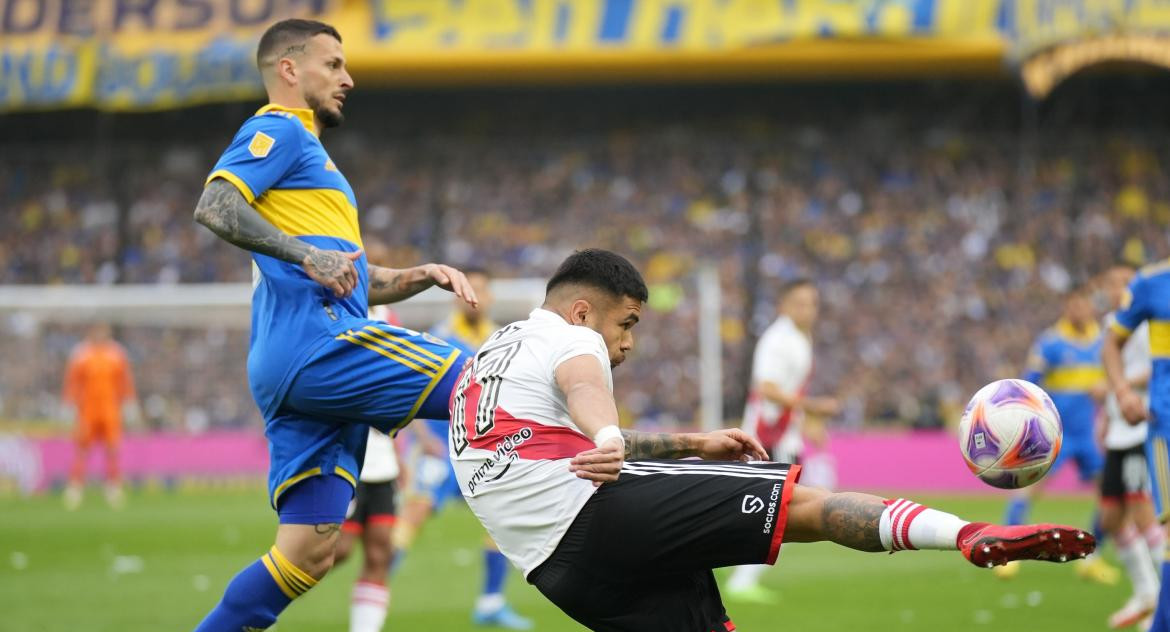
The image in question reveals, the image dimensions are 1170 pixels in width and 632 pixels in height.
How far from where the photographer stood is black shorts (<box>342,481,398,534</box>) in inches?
312

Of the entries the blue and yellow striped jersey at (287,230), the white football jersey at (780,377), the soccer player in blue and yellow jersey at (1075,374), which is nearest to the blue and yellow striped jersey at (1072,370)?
the soccer player in blue and yellow jersey at (1075,374)

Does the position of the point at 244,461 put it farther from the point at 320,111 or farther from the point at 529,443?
→ the point at 529,443

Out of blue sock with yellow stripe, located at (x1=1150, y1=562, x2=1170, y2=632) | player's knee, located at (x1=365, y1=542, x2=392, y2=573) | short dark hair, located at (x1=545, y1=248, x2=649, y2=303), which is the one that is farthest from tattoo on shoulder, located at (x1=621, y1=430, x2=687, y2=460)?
player's knee, located at (x1=365, y1=542, x2=392, y2=573)

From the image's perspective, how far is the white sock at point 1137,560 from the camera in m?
8.84

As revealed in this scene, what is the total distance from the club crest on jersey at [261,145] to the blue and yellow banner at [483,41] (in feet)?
69.7

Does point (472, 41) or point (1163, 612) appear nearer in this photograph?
point (1163, 612)

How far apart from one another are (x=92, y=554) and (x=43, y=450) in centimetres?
965

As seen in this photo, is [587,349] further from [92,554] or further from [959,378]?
[959,378]

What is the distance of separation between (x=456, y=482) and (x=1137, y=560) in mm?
4415

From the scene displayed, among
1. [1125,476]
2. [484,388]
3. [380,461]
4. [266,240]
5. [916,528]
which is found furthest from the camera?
[1125,476]

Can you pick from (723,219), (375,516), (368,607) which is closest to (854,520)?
(368,607)

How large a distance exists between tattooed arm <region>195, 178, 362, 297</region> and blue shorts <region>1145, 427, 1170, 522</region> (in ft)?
13.2

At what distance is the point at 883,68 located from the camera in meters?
26.5

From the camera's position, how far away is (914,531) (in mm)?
4242
